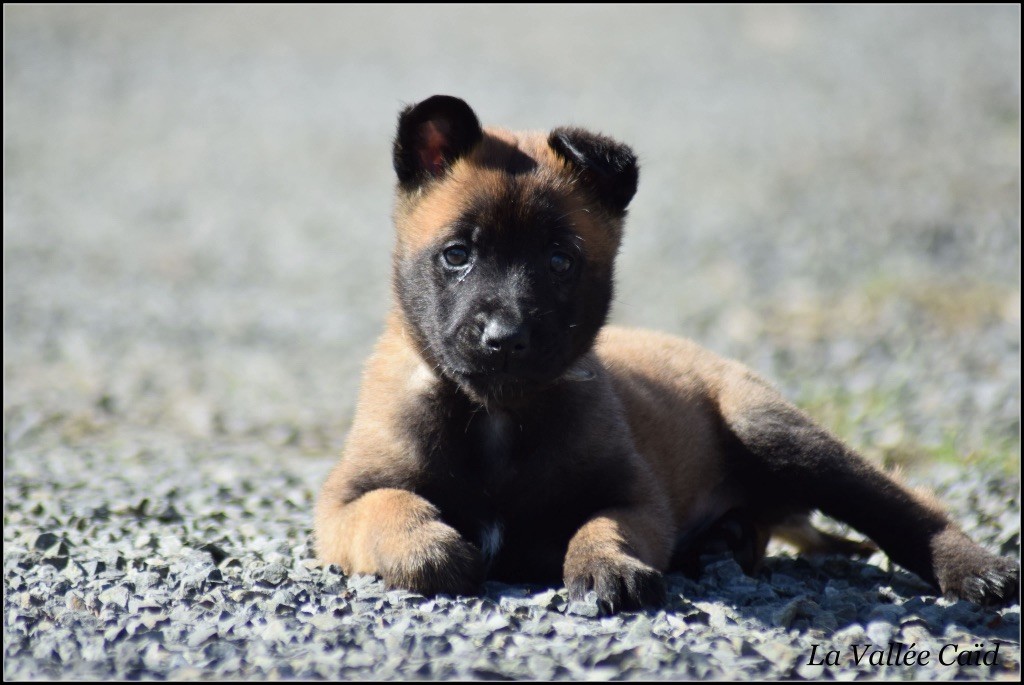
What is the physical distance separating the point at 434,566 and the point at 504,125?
17.2 m

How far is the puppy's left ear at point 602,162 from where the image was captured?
5445 mm

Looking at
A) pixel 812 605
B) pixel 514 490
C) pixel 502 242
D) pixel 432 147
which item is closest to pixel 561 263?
pixel 502 242

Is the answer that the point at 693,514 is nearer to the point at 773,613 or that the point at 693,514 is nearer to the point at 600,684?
the point at 773,613

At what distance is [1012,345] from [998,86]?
1161cm

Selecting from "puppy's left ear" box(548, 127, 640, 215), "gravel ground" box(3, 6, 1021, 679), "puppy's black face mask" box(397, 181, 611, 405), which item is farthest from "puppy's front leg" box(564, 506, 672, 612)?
"puppy's left ear" box(548, 127, 640, 215)

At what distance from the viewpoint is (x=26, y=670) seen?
4.11 meters

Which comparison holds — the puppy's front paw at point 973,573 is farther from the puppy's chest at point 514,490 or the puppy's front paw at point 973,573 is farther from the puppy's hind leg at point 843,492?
the puppy's chest at point 514,490

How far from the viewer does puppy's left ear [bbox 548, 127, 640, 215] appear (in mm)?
5445

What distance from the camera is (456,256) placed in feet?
17.0

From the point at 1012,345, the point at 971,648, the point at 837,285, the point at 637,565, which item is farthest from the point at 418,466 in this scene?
the point at 837,285

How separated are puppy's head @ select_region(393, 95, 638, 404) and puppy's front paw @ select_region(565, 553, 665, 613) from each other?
0.87 metres

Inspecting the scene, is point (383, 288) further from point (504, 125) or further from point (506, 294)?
point (506, 294)

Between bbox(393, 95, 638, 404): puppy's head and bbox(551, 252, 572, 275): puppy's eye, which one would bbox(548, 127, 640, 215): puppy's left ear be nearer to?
bbox(393, 95, 638, 404): puppy's head

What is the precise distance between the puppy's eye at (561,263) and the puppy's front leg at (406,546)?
1238 millimetres
